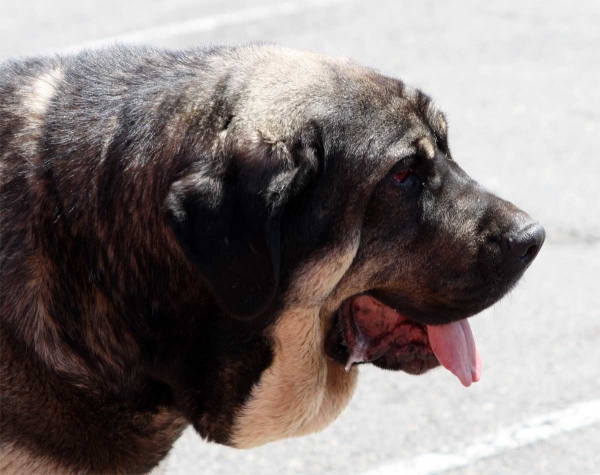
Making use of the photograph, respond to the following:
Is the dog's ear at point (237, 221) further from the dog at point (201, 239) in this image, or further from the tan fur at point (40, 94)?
the tan fur at point (40, 94)

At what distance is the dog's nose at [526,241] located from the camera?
3105 millimetres

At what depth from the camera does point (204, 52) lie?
3.21 metres

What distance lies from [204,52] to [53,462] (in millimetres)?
1394

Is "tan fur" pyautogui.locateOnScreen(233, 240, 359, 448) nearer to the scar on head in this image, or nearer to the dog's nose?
the scar on head

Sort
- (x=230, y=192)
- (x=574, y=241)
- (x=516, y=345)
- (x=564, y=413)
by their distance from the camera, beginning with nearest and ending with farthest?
(x=230, y=192) → (x=564, y=413) → (x=516, y=345) → (x=574, y=241)

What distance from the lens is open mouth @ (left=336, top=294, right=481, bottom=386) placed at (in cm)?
322

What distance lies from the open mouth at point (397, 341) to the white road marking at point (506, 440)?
2.66ft

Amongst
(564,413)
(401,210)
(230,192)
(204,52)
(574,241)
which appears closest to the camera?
(230,192)

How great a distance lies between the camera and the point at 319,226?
2902 millimetres

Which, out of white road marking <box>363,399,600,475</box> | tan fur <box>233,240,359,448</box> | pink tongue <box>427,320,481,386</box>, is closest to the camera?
tan fur <box>233,240,359,448</box>

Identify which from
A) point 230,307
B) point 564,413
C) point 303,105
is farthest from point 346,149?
point 564,413

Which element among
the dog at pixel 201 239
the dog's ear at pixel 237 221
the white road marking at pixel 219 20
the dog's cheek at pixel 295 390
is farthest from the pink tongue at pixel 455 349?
the white road marking at pixel 219 20

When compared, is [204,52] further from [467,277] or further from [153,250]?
[467,277]

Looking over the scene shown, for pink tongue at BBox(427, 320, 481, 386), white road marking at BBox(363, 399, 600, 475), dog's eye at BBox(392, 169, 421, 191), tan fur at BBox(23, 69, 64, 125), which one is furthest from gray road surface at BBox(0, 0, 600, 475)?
tan fur at BBox(23, 69, 64, 125)
